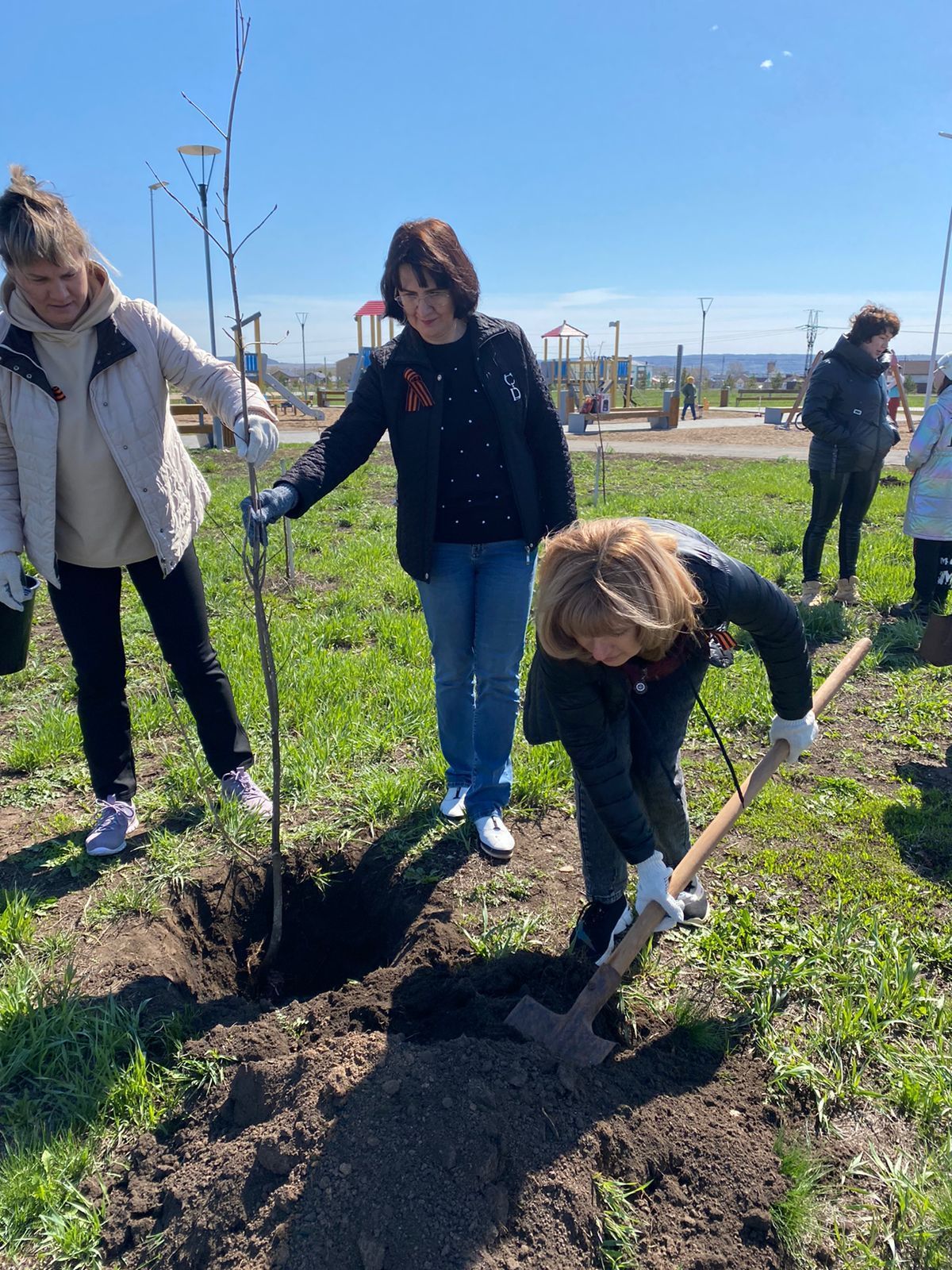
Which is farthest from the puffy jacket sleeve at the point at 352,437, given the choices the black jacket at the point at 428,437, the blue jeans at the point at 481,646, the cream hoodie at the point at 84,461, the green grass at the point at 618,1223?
the green grass at the point at 618,1223

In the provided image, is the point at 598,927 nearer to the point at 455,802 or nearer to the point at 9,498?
the point at 455,802

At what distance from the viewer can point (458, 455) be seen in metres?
2.76

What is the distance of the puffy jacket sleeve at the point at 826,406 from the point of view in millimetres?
5383

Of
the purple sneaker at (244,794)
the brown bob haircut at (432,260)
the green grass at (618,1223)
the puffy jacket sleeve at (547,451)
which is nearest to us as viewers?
the green grass at (618,1223)

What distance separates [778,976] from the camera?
8.05ft

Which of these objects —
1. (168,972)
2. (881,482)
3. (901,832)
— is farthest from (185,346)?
(881,482)

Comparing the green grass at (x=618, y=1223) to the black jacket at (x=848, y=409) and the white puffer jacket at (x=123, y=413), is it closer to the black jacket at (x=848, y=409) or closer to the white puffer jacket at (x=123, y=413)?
Answer: the white puffer jacket at (x=123, y=413)

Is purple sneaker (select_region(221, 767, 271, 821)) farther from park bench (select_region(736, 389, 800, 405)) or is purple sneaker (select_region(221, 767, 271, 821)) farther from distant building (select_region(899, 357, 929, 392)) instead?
distant building (select_region(899, 357, 929, 392))

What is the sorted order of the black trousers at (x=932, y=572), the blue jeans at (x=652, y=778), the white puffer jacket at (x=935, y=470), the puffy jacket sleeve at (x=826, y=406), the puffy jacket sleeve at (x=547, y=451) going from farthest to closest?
the puffy jacket sleeve at (x=826, y=406) → the black trousers at (x=932, y=572) → the white puffer jacket at (x=935, y=470) → the puffy jacket sleeve at (x=547, y=451) → the blue jeans at (x=652, y=778)

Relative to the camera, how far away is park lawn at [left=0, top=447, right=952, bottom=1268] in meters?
1.93

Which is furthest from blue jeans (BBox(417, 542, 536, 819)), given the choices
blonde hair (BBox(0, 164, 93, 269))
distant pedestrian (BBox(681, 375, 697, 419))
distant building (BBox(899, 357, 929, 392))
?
distant building (BBox(899, 357, 929, 392))

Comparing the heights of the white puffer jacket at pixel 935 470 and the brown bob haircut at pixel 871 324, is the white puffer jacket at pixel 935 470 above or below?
below

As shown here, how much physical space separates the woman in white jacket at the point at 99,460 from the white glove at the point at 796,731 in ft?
5.63

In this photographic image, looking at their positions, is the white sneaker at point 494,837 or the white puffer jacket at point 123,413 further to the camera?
the white sneaker at point 494,837
